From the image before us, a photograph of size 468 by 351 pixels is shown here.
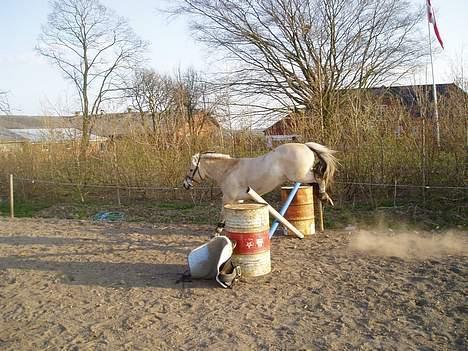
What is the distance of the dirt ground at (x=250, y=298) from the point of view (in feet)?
12.4

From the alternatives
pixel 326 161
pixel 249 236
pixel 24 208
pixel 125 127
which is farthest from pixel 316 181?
pixel 24 208

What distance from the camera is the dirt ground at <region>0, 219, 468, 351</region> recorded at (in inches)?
149

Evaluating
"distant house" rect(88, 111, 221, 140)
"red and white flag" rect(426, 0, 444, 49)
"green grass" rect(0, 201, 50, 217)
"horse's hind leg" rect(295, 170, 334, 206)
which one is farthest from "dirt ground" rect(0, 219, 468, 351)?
"red and white flag" rect(426, 0, 444, 49)

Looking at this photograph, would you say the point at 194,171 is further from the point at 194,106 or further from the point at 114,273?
the point at 194,106

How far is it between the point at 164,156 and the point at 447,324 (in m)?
9.57

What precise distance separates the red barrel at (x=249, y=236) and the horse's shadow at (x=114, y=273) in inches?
18.3

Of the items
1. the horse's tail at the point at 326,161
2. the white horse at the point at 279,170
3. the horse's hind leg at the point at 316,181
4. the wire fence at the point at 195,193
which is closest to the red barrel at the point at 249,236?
the white horse at the point at 279,170

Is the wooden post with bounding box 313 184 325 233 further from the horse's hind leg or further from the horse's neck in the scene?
the horse's neck

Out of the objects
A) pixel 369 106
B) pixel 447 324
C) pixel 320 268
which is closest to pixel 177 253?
pixel 320 268

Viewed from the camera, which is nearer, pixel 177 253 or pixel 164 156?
pixel 177 253

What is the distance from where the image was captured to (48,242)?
7887 mm

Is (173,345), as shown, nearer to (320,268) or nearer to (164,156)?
(320,268)

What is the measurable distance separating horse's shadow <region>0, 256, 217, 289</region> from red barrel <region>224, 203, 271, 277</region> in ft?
1.52

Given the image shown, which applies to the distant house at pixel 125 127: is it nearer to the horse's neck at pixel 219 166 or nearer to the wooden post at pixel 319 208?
the wooden post at pixel 319 208
